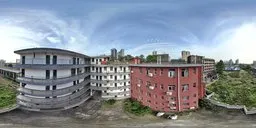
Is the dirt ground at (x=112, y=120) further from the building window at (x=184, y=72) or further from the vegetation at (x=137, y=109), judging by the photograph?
the building window at (x=184, y=72)

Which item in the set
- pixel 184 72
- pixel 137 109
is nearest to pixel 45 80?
pixel 137 109

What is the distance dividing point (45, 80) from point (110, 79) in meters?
13.0

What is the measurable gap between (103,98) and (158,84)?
38.4 ft

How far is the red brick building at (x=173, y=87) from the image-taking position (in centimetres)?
2667

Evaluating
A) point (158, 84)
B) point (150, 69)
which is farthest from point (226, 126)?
point (150, 69)

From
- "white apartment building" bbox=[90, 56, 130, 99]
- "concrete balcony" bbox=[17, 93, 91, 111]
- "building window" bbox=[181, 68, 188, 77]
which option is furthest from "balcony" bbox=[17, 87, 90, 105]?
"building window" bbox=[181, 68, 188, 77]

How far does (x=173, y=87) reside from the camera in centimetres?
2684

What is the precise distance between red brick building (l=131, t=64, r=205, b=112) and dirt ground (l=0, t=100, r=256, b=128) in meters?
1.92

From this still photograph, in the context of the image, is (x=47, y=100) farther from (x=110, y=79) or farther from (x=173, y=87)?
(x=173, y=87)

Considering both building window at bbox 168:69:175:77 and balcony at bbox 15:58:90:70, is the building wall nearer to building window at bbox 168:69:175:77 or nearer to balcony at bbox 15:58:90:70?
balcony at bbox 15:58:90:70

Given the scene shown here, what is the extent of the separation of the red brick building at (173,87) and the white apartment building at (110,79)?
7640mm

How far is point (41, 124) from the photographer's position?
21.2 meters

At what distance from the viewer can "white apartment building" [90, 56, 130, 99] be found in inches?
1414

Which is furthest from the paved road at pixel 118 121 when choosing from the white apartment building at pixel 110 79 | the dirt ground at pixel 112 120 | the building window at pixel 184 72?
the white apartment building at pixel 110 79
